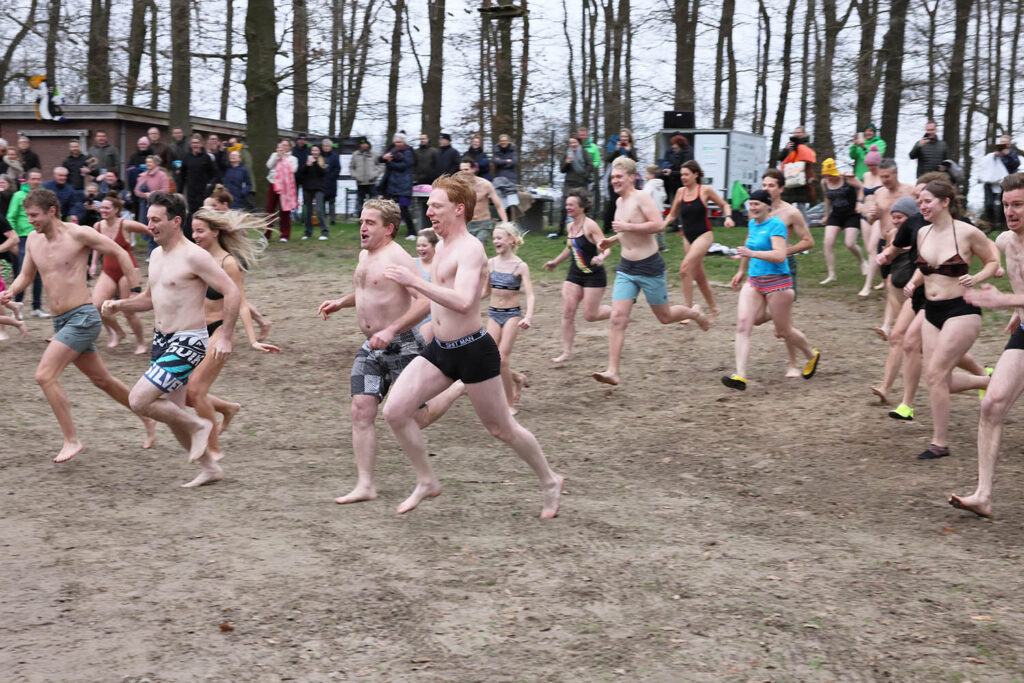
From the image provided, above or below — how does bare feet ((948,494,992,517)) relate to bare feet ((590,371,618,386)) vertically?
below

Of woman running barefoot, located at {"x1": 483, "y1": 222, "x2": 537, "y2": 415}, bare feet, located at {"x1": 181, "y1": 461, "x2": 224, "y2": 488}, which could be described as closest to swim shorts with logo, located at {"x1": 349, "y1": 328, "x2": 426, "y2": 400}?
bare feet, located at {"x1": 181, "y1": 461, "x2": 224, "y2": 488}

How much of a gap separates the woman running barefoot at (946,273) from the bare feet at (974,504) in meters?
1.18

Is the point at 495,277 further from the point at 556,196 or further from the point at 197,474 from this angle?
the point at 556,196

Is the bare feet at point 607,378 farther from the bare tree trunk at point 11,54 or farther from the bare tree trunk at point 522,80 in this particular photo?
the bare tree trunk at point 11,54

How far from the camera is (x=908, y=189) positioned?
11.1m

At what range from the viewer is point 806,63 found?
2559 centimetres

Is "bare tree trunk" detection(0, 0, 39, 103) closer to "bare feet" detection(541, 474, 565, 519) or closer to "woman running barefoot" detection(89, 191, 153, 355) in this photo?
"woman running barefoot" detection(89, 191, 153, 355)

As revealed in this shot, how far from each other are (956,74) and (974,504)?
59.1ft

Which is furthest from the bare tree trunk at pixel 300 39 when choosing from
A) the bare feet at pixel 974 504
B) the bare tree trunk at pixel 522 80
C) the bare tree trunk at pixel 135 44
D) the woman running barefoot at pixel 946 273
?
the bare feet at pixel 974 504

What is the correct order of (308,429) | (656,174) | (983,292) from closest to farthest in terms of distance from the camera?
1. (983,292)
2. (308,429)
3. (656,174)

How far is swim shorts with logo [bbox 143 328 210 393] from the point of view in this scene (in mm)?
6535

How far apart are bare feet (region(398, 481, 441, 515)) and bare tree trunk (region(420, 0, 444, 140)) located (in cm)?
1724

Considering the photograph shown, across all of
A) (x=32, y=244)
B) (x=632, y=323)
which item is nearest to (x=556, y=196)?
(x=632, y=323)

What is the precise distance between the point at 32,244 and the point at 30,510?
228cm
